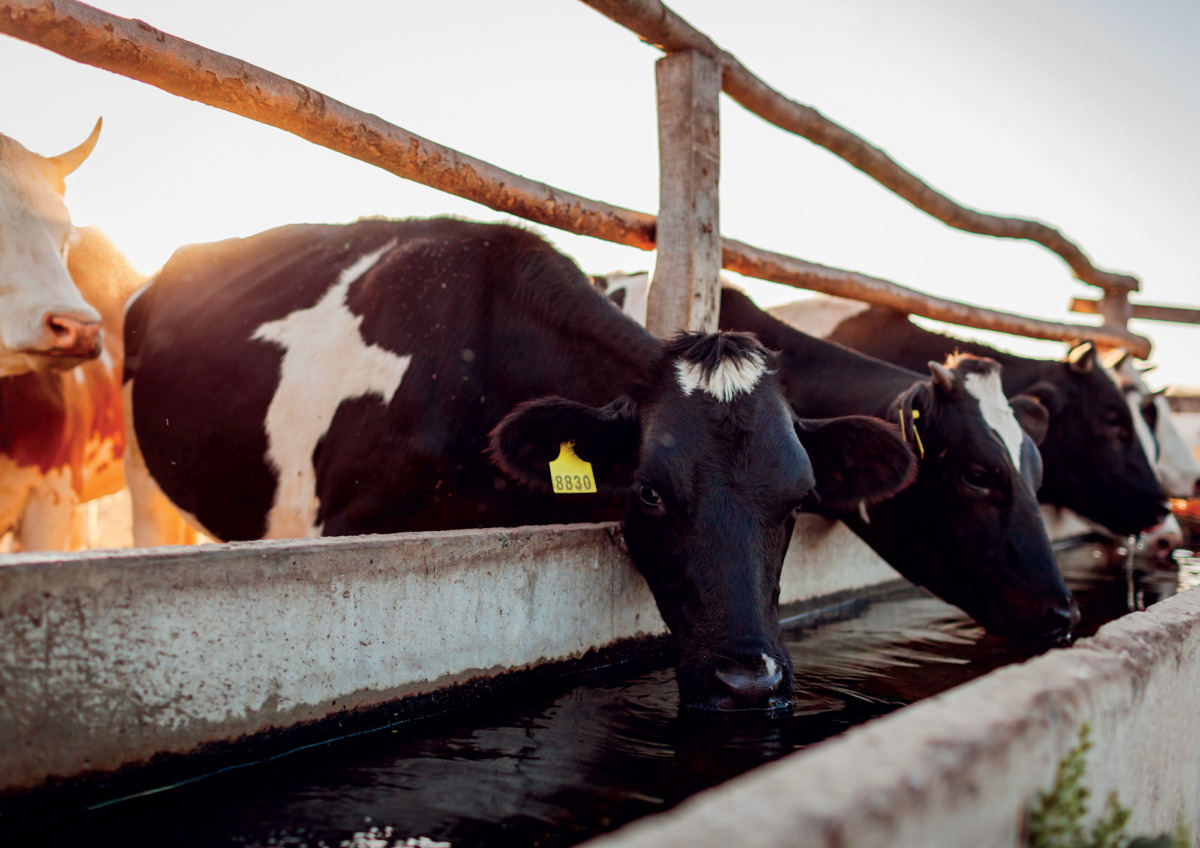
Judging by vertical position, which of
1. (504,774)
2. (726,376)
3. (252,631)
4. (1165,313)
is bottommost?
(504,774)

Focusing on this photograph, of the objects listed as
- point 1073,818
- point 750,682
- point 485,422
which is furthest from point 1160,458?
point 1073,818

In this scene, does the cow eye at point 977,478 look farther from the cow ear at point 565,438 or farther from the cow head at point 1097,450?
the cow head at point 1097,450

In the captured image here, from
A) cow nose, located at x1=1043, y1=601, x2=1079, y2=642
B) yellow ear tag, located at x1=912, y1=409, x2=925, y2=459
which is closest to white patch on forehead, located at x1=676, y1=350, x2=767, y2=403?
yellow ear tag, located at x1=912, y1=409, x2=925, y2=459

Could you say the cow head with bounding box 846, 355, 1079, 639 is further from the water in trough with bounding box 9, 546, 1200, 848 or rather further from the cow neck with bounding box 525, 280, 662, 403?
the cow neck with bounding box 525, 280, 662, 403

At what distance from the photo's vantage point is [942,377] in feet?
11.4

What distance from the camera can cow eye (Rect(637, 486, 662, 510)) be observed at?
247cm

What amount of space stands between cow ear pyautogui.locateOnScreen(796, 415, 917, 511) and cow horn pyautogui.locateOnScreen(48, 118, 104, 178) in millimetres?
3392

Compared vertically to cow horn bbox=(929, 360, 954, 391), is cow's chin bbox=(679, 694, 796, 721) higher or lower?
lower

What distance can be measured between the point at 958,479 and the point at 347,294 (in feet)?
8.50

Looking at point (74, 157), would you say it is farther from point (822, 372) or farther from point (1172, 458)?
point (1172, 458)

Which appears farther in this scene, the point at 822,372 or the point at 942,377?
the point at 822,372

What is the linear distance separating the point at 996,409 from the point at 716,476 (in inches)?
65.8

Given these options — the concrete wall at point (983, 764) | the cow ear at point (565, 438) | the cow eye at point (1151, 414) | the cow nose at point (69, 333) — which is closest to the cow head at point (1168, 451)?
the cow eye at point (1151, 414)

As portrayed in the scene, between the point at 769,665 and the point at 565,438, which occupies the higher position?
the point at 565,438
